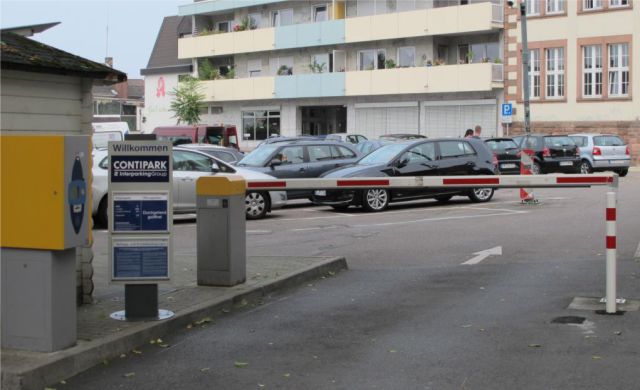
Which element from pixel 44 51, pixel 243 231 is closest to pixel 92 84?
pixel 44 51

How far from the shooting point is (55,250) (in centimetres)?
656

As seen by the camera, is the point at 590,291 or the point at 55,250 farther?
the point at 590,291

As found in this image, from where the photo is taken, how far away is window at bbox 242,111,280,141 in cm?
5647

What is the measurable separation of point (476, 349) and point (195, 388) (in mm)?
2307

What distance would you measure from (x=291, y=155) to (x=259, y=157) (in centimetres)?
84

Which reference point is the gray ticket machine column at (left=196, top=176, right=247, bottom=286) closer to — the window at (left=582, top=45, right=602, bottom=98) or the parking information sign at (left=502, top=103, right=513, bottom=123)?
the parking information sign at (left=502, top=103, right=513, bottom=123)

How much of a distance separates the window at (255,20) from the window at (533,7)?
18.6 meters

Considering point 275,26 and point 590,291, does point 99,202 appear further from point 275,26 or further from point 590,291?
point 275,26

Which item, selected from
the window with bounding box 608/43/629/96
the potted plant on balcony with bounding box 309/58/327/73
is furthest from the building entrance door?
the window with bounding box 608/43/629/96

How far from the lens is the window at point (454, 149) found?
22.0 m

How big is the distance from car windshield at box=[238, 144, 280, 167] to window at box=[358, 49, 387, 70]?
1144 inches

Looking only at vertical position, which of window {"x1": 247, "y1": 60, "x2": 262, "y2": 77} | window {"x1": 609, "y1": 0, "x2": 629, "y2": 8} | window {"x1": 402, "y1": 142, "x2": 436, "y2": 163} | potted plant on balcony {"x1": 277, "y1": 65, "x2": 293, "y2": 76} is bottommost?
window {"x1": 402, "y1": 142, "x2": 436, "y2": 163}

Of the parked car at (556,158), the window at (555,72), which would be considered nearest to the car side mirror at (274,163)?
the parked car at (556,158)

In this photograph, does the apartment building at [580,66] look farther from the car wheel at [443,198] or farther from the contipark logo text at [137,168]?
the contipark logo text at [137,168]
